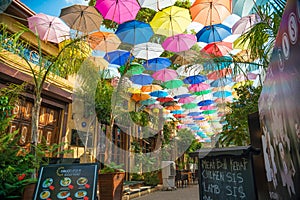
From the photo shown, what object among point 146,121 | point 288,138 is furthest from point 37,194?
point 146,121

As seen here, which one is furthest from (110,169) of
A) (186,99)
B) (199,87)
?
(186,99)

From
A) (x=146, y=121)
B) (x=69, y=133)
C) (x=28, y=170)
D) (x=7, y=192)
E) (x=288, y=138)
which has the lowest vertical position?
(x=7, y=192)

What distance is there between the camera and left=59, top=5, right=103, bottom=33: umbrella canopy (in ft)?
16.3

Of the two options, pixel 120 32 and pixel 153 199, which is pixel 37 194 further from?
pixel 153 199

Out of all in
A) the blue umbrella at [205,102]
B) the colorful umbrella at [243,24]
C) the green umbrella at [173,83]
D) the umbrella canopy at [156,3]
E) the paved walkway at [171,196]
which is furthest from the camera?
the blue umbrella at [205,102]

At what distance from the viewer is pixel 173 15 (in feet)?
18.0

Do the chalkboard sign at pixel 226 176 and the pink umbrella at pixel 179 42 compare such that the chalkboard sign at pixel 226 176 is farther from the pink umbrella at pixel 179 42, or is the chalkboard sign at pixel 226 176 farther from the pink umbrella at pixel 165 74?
the pink umbrella at pixel 165 74

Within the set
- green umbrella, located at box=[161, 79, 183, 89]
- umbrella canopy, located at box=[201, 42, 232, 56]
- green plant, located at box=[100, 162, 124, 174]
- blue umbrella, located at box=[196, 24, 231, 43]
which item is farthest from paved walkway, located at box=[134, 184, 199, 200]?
blue umbrella, located at box=[196, 24, 231, 43]

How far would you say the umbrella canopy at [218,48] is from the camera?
6375 millimetres

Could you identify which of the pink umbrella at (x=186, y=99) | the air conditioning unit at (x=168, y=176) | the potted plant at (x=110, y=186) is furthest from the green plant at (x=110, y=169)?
the pink umbrella at (x=186, y=99)

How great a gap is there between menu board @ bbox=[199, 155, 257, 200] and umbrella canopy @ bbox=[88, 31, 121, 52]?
3.99m

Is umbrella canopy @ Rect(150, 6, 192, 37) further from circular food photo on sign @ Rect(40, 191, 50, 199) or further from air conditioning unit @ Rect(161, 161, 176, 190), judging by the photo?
air conditioning unit @ Rect(161, 161, 176, 190)

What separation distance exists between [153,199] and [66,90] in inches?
188

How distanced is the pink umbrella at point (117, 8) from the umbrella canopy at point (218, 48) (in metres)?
2.62
